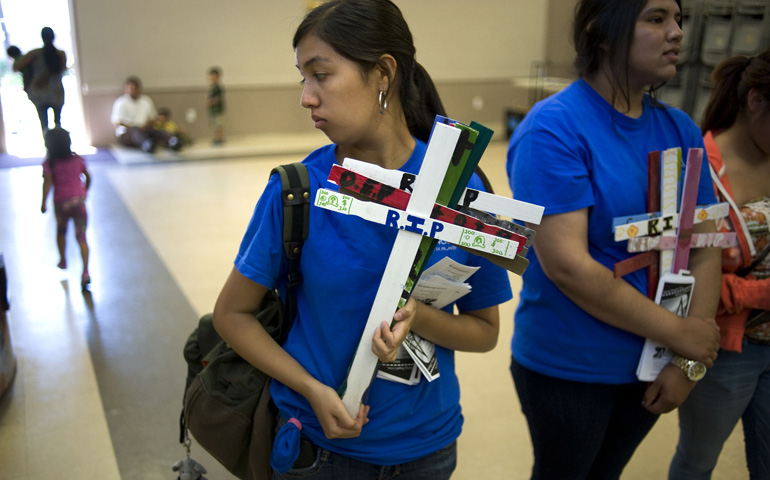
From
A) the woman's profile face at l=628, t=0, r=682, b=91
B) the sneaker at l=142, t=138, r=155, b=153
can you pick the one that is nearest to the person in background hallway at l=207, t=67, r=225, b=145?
the sneaker at l=142, t=138, r=155, b=153

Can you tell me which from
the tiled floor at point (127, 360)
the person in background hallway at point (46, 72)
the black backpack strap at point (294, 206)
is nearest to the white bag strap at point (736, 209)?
the black backpack strap at point (294, 206)

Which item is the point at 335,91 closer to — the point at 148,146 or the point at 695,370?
the point at 695,370

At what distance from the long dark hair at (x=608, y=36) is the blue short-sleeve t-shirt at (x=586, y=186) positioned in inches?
1.8

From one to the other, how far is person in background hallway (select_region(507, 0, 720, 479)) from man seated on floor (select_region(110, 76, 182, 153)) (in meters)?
9.05

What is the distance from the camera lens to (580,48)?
1.54 m

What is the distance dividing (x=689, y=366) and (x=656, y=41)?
72 cm

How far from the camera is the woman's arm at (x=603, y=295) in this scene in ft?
4.70

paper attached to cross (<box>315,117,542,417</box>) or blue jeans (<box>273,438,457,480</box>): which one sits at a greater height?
paper attached to cross (<box>315,117,542,417</box>)

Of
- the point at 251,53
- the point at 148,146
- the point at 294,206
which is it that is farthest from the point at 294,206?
the point at 251,53

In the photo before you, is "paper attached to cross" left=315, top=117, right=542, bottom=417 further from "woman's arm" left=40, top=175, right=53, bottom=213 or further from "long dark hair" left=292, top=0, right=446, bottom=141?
"woman's arm" left=40, top=175, right=53, bottom=213

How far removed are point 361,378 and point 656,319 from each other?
2.35ft

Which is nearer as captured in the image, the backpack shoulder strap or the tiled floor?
the backpack shoulder strap

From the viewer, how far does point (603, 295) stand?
4.77 ft

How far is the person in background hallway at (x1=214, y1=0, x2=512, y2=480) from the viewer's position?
3.67ft
